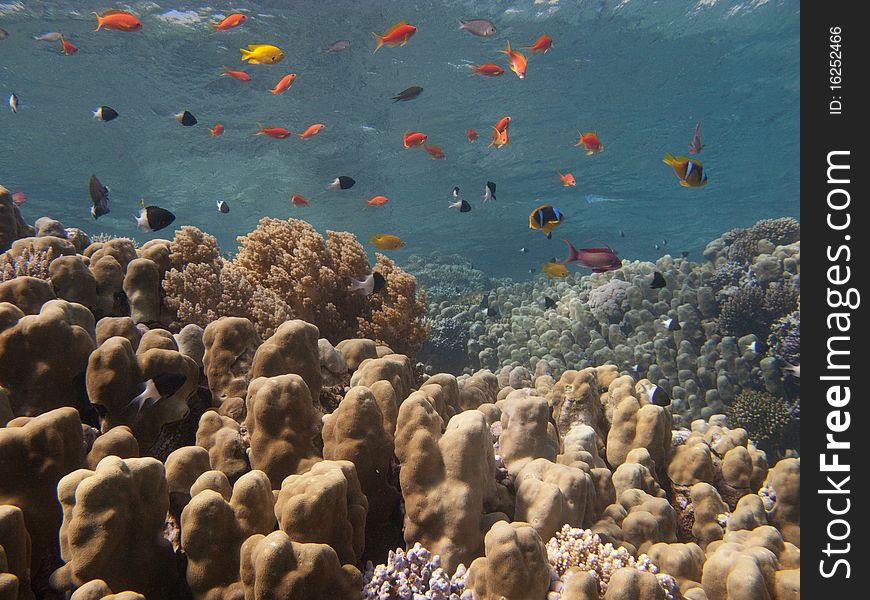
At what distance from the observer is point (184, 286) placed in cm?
402

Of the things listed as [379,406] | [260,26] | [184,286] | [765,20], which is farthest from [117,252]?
[765,20]

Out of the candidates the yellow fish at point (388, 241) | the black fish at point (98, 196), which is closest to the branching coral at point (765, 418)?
the yellow fish at point (388, 241)

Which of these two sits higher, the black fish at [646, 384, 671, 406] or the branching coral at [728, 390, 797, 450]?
the black fish at [646, 384, 671, 406]

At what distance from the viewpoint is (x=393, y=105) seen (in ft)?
76.8

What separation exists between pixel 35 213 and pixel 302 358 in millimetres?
42622

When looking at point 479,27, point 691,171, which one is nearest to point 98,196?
point 479,27

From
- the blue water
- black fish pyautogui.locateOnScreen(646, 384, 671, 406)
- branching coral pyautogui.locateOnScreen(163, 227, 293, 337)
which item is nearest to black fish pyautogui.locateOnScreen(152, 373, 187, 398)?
branching coral pyautogui.locateOnScreen(163, 227, 293, 337)
